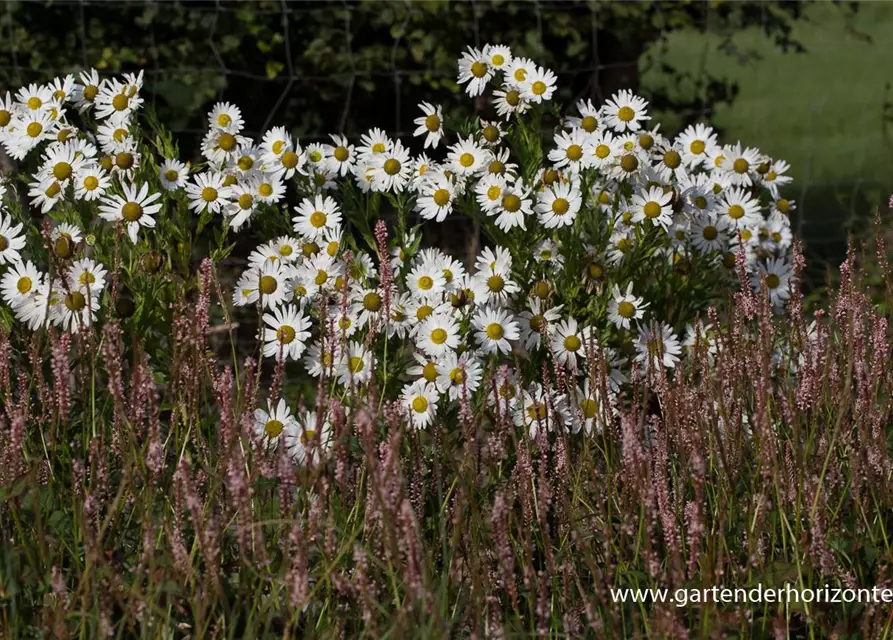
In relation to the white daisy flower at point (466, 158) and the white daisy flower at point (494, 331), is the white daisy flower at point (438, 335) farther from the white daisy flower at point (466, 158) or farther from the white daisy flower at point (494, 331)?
the white daisy flower at point (466, 158)

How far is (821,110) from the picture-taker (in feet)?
27.4

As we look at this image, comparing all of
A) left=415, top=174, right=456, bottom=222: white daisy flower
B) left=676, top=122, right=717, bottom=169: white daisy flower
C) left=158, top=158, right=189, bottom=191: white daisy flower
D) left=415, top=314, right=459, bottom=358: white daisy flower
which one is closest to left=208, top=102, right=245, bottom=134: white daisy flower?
left=158, top=158, right=189, bottom=191: white daisy flower

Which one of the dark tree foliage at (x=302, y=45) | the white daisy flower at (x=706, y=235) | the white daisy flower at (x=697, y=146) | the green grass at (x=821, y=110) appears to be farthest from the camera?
the green grass at (x=821, y=110)

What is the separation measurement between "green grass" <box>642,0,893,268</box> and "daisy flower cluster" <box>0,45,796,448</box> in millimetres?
3733

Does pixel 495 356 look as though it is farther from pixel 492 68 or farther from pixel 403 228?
pixel 492 68

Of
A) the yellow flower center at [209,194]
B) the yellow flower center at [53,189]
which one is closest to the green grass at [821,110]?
the yellow flower center at [209,194]

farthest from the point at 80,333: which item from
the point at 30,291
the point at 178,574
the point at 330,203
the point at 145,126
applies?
the point at 145,126

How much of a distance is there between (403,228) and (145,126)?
80.2 inches

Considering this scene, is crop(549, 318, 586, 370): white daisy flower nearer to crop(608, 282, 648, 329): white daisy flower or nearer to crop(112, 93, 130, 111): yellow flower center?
crop(608, 282, 648, 329): white daisy flower

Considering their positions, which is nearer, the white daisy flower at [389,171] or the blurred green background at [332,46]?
the white daisy flower at [389,171]

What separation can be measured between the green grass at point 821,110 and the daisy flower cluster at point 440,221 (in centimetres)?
373

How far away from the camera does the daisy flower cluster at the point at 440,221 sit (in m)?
3.01

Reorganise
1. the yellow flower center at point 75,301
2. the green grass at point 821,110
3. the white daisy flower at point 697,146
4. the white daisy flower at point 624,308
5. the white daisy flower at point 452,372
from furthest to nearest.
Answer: the green grass at point 821,110
the white daisy flower at point 697,146
the white daisy flower at point 624,308
the white daisy flower at point 452,372
the yellow flower center at point 75,301

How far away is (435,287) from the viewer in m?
3.04
